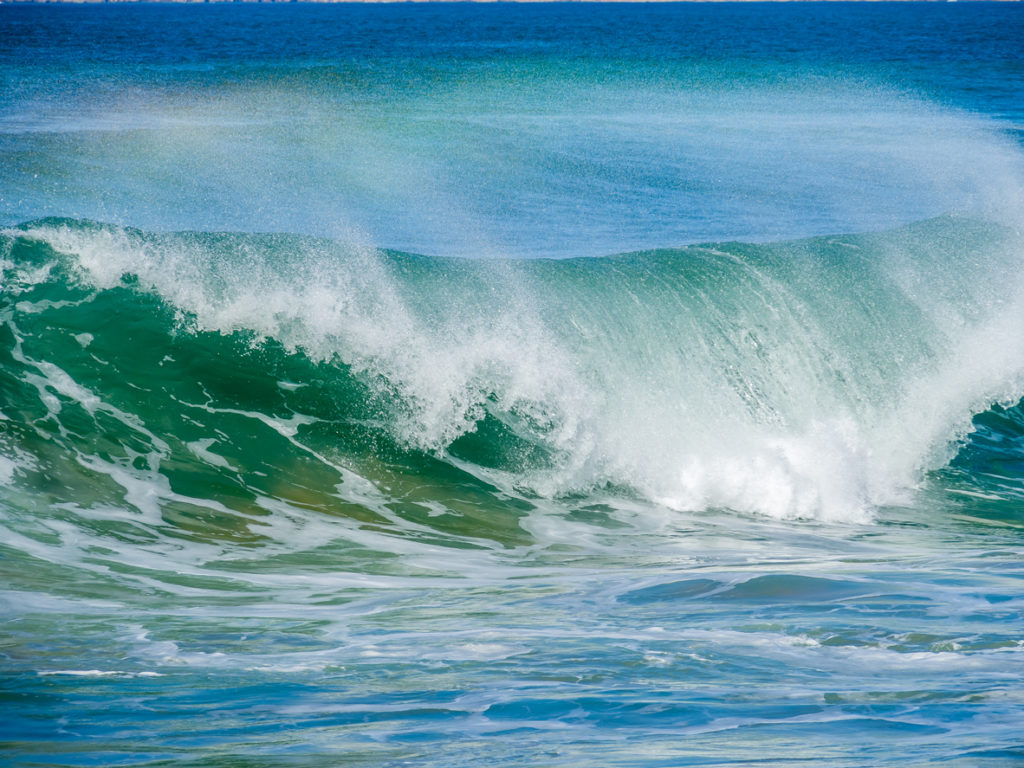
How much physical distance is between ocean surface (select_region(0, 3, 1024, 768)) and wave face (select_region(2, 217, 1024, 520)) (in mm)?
38

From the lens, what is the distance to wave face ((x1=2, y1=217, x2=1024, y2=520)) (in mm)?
8758

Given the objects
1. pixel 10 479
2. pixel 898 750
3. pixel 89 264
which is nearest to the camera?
pixel 898 750

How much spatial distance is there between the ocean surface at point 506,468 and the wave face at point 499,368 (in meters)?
0.04

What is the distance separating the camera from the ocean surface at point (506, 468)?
13.9 feet

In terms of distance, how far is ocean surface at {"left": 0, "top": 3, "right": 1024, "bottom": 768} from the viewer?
4.23 meters

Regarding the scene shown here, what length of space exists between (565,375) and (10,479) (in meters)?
4.47

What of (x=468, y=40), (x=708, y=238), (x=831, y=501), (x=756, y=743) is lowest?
(x=756, y=743)

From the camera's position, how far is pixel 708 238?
16.3 metres

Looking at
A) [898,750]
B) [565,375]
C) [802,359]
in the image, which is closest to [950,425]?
[802,359]

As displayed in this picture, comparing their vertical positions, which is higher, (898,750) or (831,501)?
(831,501)

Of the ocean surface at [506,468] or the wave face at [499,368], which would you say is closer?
the ocean surface at [506,468]

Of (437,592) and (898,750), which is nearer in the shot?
(898,750)

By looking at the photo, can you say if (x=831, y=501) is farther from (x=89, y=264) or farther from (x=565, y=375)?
(x=89, y=264)

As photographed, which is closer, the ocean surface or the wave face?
the ocean surface
